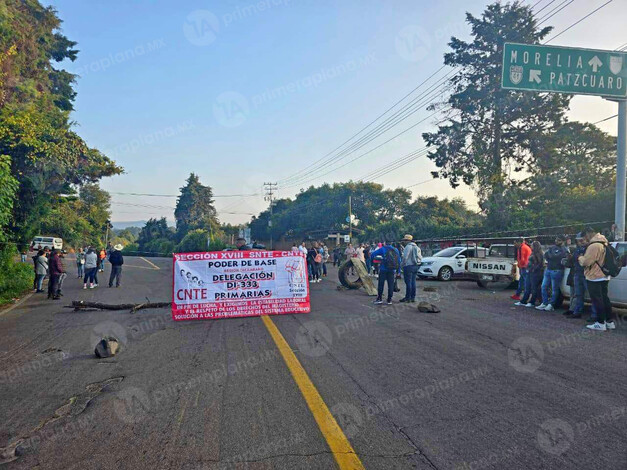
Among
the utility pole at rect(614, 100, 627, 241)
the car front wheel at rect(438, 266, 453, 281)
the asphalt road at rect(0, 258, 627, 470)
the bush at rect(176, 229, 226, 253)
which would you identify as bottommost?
the asphalt road at rect(0, 258, 627, 470)

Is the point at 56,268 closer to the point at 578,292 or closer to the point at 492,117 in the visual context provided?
the point at 578,292

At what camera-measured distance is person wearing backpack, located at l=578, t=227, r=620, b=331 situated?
900cm

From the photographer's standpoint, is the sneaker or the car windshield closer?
the sneaker

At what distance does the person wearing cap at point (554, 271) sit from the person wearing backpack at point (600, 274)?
1.73 metres

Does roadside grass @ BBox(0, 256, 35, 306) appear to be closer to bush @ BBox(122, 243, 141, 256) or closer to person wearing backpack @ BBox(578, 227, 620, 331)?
person wearing backpack @ BBox(578, 227, 620, 331)

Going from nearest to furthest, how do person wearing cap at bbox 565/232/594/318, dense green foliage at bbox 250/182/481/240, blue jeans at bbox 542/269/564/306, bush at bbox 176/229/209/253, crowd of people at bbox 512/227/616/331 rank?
crowd of people at bbox 512/227/616/331 < person wearing cap at bbox 565/232/594/318 < blue jeans at bbox 542/269/564/306 < dense green foliage at bbox 250/182/481/240 < bush at bbox 176/229/209/253

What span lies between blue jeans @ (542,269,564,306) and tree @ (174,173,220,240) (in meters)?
85.2

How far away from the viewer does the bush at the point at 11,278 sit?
15578mm

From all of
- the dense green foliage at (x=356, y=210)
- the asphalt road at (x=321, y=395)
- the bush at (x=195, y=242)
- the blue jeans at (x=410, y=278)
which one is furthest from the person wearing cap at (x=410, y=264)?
the bush at (x=195, y=242)

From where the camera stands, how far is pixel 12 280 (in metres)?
16.8

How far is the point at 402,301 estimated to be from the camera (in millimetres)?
12703

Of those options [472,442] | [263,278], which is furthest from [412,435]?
[263,278]

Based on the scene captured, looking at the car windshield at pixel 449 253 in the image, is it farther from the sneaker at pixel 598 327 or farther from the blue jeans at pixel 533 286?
the sneaker at pixel 598 327

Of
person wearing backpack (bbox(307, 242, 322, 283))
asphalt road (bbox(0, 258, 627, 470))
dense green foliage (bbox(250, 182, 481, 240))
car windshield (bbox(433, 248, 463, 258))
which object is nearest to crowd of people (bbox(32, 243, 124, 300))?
asphalt road (bbox(0, 258, 627, 470))
